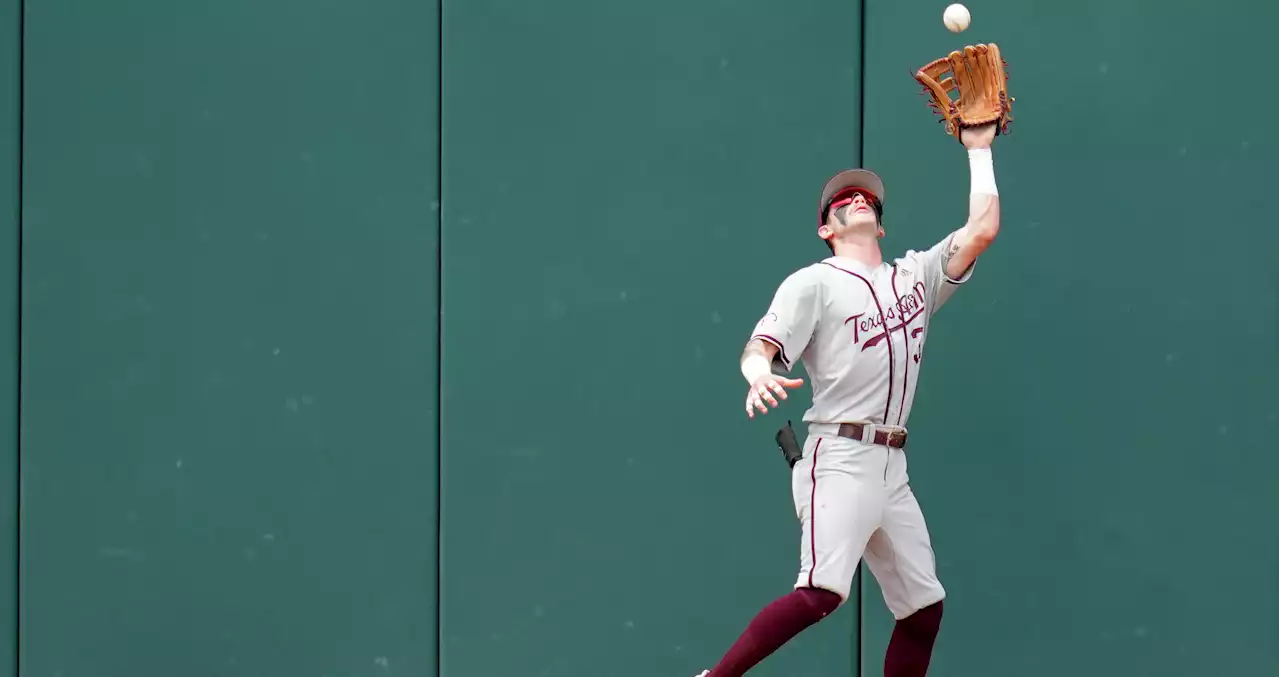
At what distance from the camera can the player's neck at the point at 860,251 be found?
4133 mm

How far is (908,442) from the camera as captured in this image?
467cm

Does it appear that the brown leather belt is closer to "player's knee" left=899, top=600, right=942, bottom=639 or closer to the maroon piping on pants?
the maroon piping on pants

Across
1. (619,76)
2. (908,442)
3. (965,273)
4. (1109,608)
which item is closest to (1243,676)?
(1109,608)

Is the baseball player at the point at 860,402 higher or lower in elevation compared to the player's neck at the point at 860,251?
lower

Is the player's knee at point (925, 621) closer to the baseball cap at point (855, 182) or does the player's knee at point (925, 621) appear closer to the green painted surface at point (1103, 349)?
the green painted surface at point (1103, 349)

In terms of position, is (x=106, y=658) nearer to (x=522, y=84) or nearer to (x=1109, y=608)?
(x=522, y=84)

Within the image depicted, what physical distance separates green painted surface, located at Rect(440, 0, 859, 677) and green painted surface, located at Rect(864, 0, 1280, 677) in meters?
0.34

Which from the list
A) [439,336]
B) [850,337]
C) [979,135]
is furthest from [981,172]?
[439,336]

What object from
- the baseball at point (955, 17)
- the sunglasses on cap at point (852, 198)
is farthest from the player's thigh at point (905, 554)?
the baseball at point (955, 17)

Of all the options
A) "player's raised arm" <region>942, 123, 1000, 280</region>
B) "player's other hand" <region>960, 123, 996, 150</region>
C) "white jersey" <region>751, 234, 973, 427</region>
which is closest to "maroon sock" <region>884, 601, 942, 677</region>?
"white jersey" <region>751, 234, 973, 427</region>

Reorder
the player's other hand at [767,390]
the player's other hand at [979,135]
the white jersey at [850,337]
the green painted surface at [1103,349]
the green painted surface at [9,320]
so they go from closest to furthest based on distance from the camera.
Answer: the player's other hand at [767,390] < the white jersey at [850,337] < the player's other hand at [979,135] < the green painted surface at [1103,349] < the green painted surface at [9,320]

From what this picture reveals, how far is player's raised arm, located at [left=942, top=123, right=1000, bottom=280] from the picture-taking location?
4059 millimetres

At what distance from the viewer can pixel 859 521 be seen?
3.91 m

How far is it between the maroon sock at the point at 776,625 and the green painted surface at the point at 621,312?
0.84 m
